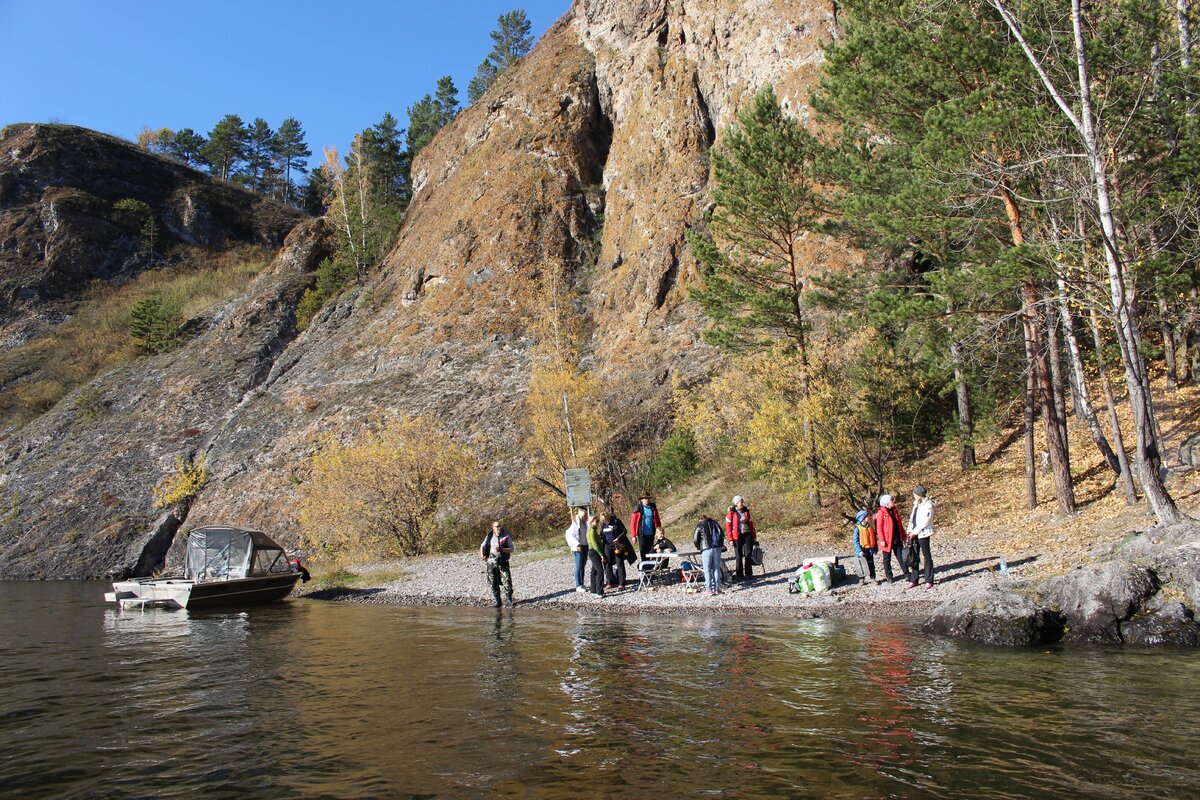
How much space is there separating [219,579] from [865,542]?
1836 centimetres

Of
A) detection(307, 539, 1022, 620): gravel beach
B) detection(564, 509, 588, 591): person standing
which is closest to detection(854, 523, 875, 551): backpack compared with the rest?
detection(307, 539, 1022, 620): gravel beach

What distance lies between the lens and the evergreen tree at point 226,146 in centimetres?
9444

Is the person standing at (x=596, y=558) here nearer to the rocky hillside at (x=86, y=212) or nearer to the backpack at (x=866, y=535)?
the backpack at (x=866, y=535)

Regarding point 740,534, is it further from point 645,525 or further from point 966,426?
point 966,426

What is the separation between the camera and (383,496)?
32.6m

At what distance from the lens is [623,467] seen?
117 feet

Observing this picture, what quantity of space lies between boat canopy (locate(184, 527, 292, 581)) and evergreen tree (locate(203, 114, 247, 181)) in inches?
3257

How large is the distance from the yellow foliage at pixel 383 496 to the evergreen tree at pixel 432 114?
178 ft

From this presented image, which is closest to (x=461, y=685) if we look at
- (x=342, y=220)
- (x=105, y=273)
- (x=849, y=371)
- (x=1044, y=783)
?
(x=1044, y=783)

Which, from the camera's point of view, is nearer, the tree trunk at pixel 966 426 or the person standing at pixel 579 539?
the person standing at pixel 579 539

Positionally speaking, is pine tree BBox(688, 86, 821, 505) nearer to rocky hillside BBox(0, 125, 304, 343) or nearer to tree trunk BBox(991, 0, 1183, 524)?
tree trunk BBox(991, 0, 1183, 524)

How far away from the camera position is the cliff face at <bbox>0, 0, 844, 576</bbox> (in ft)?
139

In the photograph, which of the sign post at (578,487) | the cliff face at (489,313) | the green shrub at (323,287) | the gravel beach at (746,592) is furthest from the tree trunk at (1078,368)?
the green shrub at (323,287)

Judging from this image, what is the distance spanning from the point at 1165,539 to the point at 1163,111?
871 cm
